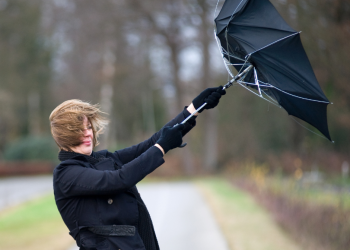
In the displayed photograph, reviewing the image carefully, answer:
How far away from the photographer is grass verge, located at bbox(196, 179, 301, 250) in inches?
290

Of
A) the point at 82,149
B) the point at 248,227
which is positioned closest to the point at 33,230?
the point at 248,227

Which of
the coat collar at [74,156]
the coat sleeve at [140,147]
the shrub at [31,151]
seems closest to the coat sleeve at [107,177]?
the coat collar at [74,156]

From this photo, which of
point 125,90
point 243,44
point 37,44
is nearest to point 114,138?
point 125,90

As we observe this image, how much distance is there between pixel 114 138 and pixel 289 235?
3331 cm

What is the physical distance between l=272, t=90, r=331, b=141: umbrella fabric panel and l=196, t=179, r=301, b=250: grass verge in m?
3.95

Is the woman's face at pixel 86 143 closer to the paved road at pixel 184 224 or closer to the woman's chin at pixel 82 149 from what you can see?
the woman's chin at pixel 82 149

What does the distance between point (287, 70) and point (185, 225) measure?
24.5 ft

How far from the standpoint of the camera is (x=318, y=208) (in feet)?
28.0

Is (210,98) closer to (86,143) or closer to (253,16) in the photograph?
(253,16)

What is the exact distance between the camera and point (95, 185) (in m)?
2.70

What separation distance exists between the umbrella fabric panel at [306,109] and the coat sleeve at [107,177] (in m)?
1.08

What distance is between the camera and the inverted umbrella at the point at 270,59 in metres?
3.27

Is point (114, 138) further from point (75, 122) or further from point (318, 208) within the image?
point (75, 122)

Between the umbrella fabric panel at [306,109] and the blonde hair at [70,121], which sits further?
the umbrella fabric panel at [306,109]
